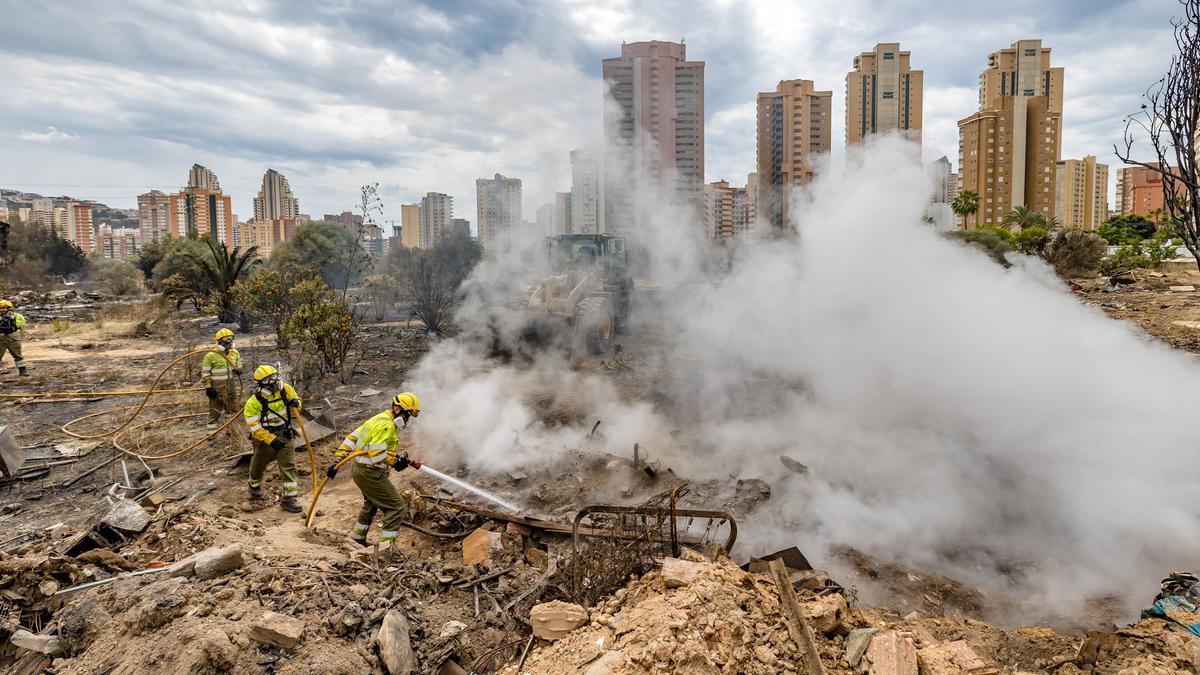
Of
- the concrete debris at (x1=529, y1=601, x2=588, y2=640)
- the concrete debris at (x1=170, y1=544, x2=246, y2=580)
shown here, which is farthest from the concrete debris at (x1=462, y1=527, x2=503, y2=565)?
the concrete debris at (x1=170, y1=544, x2=246, y2=580)

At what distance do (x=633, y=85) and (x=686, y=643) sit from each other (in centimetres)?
1816

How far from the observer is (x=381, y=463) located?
17.0 ft

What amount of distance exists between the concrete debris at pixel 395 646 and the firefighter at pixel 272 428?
3.16 m

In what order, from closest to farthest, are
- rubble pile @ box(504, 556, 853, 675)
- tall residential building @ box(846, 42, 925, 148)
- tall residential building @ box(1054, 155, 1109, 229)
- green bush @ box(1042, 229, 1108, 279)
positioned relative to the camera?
1. rubble pile @ box(504, 556, 853, 675)
2. green bush @ box(1042, 229, 1108, 279)
3. tall residential building @ box(846, 42, 925, 148)
4. tall residential building @ box(1054, 155, 1109, 229)

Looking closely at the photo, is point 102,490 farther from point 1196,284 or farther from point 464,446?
point 1196,284

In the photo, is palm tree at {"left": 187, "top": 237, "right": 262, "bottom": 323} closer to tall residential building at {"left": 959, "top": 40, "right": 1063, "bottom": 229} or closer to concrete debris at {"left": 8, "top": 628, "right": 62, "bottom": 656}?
concrete debris at {"left": 8, "top": 628, "right": 62, "bottom": 656}

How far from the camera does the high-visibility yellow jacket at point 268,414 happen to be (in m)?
6.12

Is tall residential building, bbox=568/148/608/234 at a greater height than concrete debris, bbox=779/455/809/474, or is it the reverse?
tall residential building, bbox=568/148/608/234

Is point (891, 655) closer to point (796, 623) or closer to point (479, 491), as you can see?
point (796, 623)

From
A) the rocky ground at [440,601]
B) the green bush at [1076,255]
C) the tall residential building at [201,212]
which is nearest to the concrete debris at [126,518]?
the rocky ground at [440,601]

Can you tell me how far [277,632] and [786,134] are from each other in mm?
19599

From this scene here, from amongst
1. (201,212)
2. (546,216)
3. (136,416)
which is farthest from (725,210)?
(201,212)

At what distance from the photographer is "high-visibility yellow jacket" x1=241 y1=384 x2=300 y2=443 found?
6.12 meters

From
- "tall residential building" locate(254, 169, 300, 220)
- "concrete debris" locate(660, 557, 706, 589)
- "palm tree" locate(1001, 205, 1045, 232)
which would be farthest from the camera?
"tall residential building" locate(254, 169, 300, 220)
